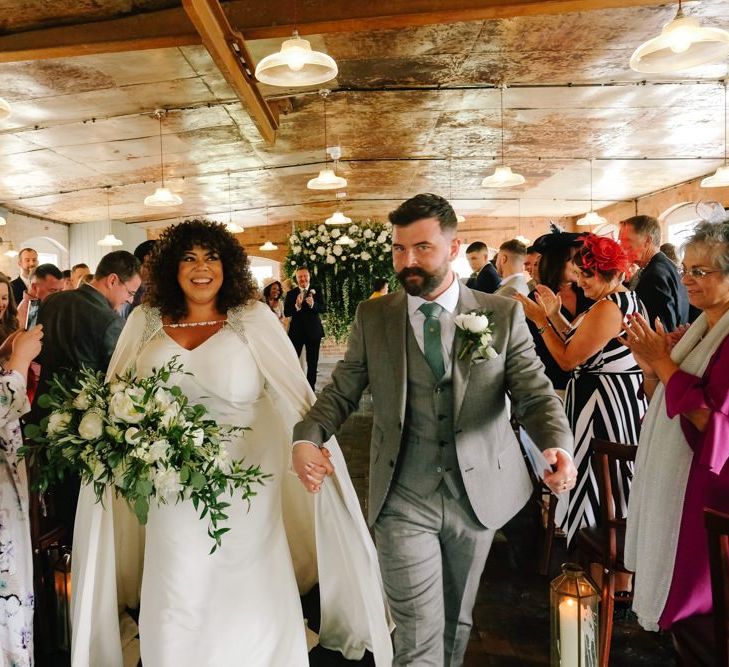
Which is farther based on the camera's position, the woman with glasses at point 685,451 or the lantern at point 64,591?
the lantern at point 64,591

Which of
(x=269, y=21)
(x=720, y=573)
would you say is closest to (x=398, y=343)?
(x=720, y=573)

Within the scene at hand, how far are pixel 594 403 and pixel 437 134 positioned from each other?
306 inches

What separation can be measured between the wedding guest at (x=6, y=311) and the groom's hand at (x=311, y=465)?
1.78 m

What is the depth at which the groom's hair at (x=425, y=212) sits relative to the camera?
2203 millimetres

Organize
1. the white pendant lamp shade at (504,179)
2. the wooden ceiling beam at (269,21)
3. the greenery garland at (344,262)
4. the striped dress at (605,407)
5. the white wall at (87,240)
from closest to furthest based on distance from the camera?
1. the striped dress at (605,407)
2. the wooden ceiling beam at (269,21)
3. the white pendant lamp shade at (504,179)
4. the greenery garland at (344,262)
5. the white wall at (87,240)

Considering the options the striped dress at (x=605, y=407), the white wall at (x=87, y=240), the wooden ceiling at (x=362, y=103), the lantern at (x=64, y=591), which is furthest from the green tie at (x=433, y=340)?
the white wall at (x=87, y=240)

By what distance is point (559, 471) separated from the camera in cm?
197

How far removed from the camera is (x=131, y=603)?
3.31m

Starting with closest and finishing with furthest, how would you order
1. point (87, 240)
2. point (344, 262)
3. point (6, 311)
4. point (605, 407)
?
1. point (6, 311)
2. point (605, 407)
3. point (344, 262)
4. point (87, 240)

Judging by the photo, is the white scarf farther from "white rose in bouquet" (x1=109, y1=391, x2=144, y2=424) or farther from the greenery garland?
the greenery garland

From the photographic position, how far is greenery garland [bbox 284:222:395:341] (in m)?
8.10

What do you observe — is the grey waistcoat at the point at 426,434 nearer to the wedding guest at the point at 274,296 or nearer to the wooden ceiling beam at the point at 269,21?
the wooden ceiling beam at the point at 269,21

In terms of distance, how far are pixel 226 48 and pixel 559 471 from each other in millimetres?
5015

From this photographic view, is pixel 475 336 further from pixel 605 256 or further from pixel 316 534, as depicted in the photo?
pixel 605 256
